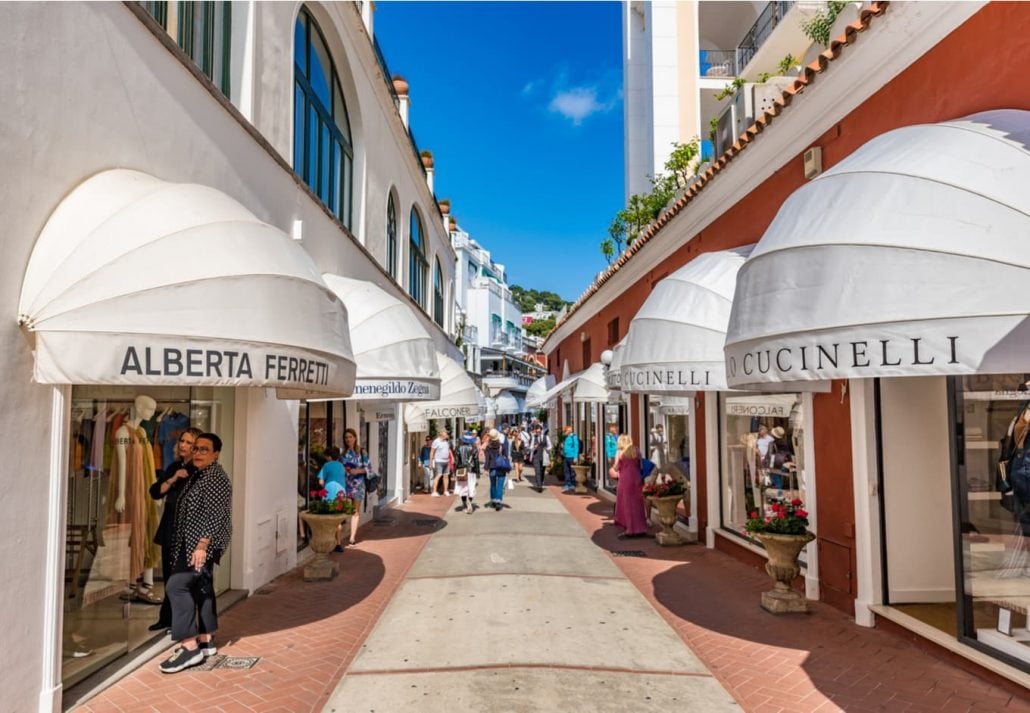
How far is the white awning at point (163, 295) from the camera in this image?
4.47 m

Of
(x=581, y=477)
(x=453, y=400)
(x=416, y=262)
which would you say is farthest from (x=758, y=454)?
(x=416, y=262)

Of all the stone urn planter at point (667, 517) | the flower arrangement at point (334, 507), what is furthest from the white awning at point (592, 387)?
the flower arrangement at point (334, 507)

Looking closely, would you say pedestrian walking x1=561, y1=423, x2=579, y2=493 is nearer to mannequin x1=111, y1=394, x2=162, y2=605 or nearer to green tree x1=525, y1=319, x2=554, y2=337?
mannequin x1=111, y1=394, x2=162, y2=605

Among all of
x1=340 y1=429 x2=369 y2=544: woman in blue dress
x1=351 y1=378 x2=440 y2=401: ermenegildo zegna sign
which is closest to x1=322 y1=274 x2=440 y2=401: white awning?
x1=351 y1=378 x2=440 y2=401: ermenegildo zegna sign

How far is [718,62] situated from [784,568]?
2869cm

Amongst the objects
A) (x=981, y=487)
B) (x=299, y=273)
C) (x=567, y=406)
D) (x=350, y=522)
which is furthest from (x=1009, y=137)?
(x=567, y=406)

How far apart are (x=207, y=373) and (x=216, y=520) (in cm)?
157

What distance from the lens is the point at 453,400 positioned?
57.7ft

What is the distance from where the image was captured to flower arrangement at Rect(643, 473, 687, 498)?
461 inches

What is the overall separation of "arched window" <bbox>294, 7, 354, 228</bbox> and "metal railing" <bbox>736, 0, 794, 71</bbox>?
15.1m

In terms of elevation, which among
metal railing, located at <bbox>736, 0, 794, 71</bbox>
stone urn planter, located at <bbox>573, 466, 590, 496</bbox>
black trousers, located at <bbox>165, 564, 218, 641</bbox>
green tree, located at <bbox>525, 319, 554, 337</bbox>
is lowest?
stone urn planter, located at <bbox>573, 466, 590, 496</bbox>

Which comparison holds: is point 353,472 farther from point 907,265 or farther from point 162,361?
point 907,265

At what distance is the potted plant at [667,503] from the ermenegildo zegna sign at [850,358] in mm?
6332

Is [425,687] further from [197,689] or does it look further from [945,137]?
[945,137]
